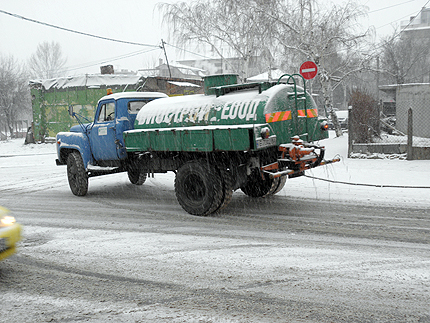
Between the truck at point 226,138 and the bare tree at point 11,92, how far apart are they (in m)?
44.5

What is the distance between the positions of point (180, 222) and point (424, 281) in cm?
381

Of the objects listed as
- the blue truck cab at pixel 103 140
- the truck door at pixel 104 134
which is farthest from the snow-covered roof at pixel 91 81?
the truck door at pixel 104 134

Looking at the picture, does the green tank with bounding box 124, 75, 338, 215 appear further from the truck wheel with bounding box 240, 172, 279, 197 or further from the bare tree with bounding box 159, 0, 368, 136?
Result: the bare tree with bounding box 159, 0, 368, 136

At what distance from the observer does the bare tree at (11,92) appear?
4812 centimetres

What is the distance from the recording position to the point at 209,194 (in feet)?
22.6

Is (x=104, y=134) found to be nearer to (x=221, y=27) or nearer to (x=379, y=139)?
(x=379, y=139)

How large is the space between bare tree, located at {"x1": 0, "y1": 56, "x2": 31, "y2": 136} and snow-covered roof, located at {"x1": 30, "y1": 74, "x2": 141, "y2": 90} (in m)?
23.1

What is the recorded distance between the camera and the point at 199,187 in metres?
7.14

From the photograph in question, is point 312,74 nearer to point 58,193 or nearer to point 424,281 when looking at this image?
point 58,193

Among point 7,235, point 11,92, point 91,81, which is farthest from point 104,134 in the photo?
point 11,92

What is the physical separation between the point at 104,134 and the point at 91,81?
59.6 feet

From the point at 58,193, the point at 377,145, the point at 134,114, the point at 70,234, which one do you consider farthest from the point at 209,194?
the point at 377,145

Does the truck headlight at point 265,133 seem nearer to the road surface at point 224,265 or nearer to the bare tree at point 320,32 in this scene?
the road surface at point 224,265

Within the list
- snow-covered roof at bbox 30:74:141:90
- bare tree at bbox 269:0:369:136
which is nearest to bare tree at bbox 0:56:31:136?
snow-covered roof at bbox 30:74:141:90
